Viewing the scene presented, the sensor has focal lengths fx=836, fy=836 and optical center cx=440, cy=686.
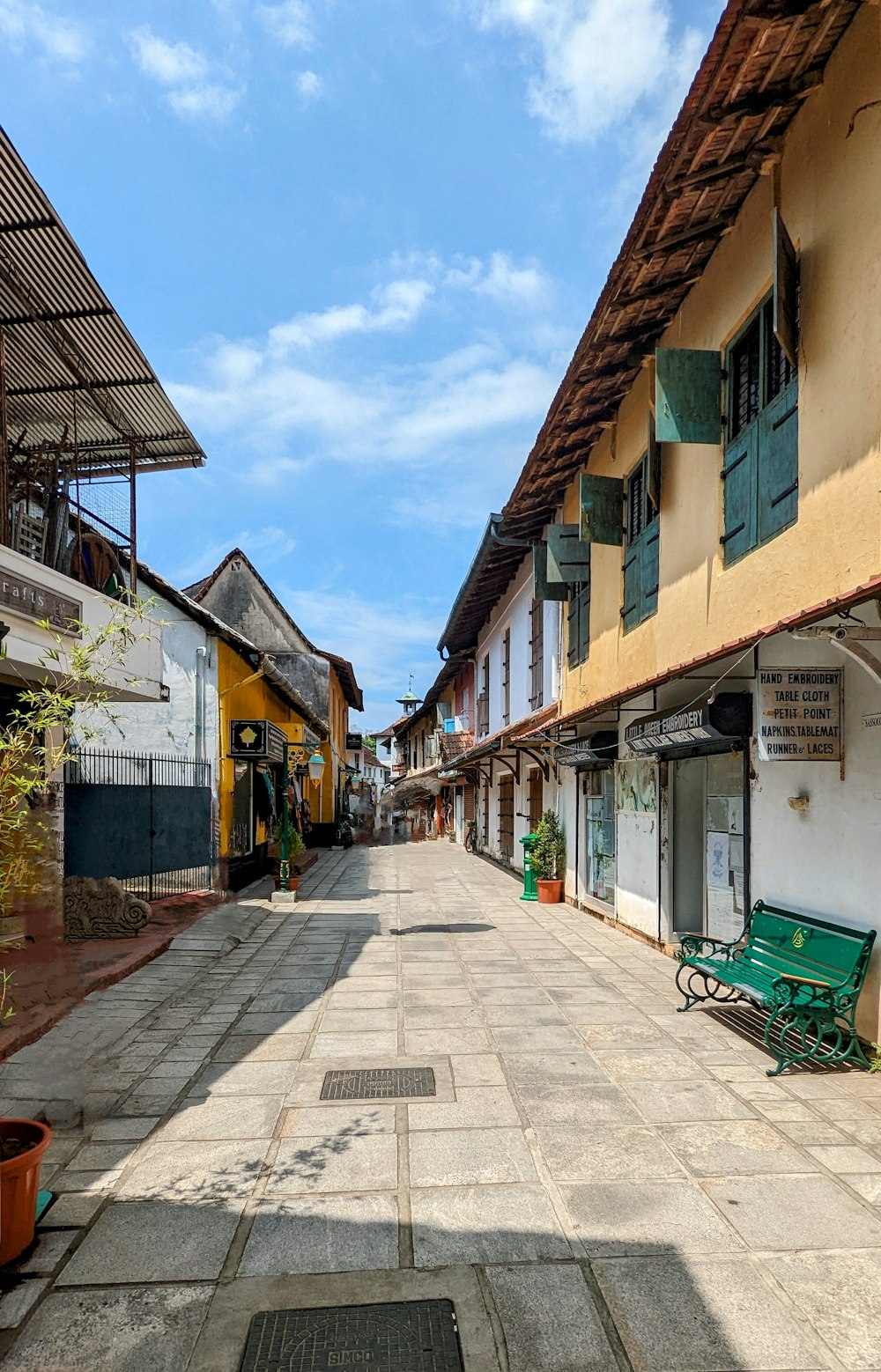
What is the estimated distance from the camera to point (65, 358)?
24.2ft

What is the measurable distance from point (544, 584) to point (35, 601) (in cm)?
775

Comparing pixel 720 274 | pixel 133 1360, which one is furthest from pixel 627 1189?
pixel 720 274

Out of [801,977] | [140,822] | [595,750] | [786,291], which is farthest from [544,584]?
[801,977]

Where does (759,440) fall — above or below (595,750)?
above

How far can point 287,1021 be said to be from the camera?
22.2 ft

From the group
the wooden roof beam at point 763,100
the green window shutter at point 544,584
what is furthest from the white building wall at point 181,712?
the wooden roof beam at point 763,100

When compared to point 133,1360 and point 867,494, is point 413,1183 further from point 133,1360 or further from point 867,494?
point 867,494

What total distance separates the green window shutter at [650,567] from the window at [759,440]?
67.6 inches

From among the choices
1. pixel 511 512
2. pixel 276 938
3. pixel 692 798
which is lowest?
pixel 276 938

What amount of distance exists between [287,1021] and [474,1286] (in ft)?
12.8

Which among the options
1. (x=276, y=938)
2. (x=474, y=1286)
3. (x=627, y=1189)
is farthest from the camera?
(x=276, y=938)

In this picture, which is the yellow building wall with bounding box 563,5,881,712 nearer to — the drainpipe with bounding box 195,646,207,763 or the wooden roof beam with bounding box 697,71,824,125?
the wooden roof beam with bounding box 697,71,824,125

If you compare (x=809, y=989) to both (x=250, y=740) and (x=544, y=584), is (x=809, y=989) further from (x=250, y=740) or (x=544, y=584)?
(x=250, y=740)

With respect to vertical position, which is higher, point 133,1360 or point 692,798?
point 692,798
